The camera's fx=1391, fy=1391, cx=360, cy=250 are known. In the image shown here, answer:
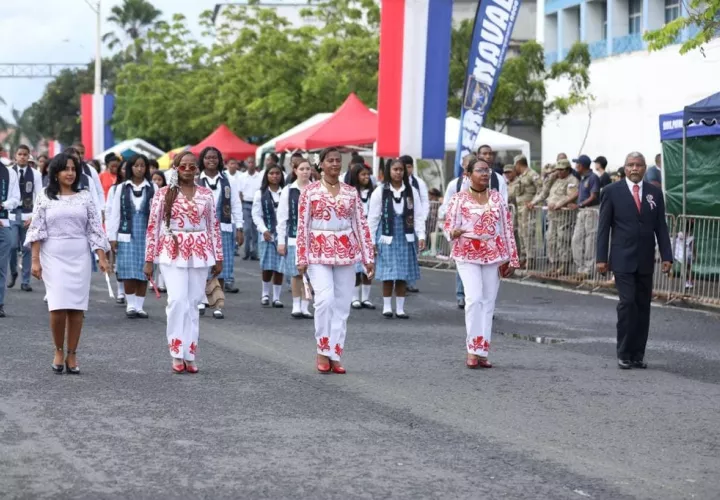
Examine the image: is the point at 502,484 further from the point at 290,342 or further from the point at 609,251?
the point at 290,342

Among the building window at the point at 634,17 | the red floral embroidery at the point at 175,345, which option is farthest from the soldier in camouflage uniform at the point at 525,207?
the building window at the point at 634,17

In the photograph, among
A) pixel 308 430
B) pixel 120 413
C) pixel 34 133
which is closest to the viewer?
pixel 308 430

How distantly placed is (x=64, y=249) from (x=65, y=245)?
0.03 meters

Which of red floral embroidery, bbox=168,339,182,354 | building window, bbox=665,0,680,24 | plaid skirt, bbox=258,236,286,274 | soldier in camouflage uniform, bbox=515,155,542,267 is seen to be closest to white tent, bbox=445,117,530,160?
soldier in camouflage uniform, bbox=515,155,542,267

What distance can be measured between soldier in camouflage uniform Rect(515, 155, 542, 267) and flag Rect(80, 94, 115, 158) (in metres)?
30.1

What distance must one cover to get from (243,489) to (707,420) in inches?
142

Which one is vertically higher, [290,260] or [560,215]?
[560,215]

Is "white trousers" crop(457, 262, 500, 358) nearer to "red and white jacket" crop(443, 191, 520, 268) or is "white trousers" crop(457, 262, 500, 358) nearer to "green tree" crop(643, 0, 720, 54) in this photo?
"red and white jacket" crop(443, 191, 520, 268)

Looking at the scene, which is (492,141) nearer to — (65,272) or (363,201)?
(363,201)

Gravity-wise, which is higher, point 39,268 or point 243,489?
point 39,268

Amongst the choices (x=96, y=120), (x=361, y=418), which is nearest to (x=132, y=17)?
(x=96, y=120)

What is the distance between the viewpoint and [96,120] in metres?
52.2

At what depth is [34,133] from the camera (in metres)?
111

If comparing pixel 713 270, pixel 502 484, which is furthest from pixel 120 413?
pixel 713 270
